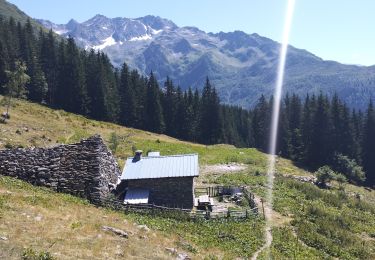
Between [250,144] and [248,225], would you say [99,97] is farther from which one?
[248,225]

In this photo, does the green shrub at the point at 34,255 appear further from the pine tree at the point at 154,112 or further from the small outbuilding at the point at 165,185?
the pine tree at the point at 154,112

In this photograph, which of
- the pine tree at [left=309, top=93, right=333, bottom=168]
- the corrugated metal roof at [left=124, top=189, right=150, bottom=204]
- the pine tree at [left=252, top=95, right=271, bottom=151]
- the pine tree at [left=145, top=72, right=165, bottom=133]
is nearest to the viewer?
the corrugated metal roof at [left=124, top=189, right=150, bottom=204]

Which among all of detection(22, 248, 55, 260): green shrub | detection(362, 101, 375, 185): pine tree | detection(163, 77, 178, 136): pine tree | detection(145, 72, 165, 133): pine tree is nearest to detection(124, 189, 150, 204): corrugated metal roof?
detection(22, 248, 55, 260): green shrub

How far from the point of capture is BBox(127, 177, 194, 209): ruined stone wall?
115 feet

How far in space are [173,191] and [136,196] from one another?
126 inches

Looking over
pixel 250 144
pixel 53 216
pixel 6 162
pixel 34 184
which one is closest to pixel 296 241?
pixel 53 216

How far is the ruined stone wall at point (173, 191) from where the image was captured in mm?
34938

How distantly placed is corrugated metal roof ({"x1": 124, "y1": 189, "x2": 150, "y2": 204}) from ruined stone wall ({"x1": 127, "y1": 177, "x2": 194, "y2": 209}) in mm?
795

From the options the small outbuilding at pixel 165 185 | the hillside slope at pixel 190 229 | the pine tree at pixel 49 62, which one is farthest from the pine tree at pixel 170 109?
the small outbuilding at pixel 165 185

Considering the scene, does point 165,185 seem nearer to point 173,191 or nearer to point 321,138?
point 173,191

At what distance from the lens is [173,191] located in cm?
3509

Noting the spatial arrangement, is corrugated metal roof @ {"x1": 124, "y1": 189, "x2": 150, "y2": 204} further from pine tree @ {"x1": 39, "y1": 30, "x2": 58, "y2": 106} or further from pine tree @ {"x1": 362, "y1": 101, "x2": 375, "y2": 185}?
pine tree @ {"x1": 39, "y1": 30, "x2": 58, "y2": 106}

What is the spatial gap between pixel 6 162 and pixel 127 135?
166 feet

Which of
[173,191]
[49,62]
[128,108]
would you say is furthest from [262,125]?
[173,191]
